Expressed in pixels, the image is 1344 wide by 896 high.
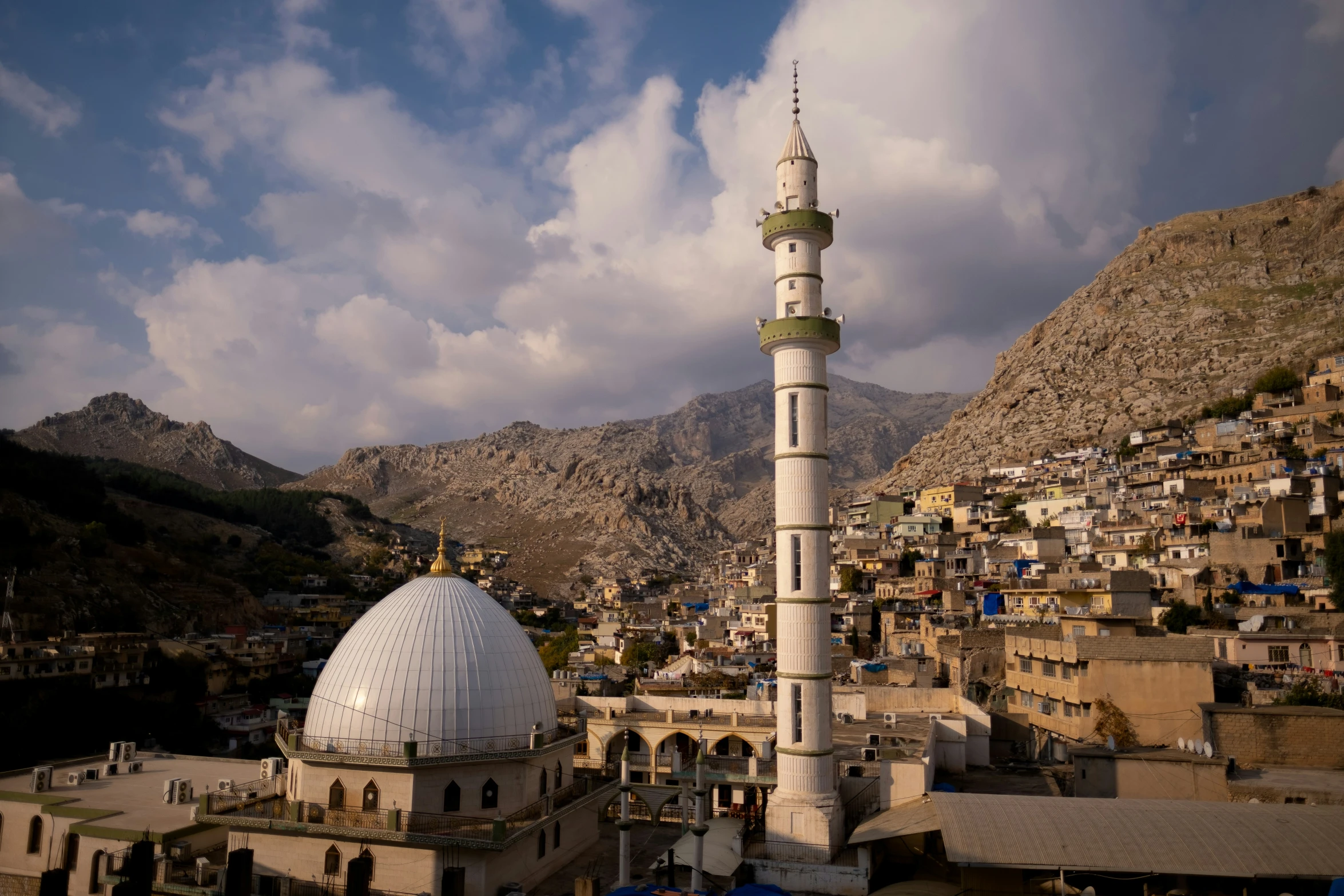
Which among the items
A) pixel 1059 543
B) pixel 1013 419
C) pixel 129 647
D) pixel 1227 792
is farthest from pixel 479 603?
pixel 1013 419

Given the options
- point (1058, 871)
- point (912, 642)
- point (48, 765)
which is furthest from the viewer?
point (912, 642)

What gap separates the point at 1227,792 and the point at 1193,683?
23.4 ft

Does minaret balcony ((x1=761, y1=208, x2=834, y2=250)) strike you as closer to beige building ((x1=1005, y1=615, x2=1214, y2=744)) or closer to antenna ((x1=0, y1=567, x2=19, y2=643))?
beige building ((x1=1005, y1=615, x2=1214, y2=744))

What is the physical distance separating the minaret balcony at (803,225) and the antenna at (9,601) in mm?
47213

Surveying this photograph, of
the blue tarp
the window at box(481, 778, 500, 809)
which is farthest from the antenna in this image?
the blue tarp

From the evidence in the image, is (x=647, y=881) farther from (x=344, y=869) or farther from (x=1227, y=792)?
(x=1227, y=792)

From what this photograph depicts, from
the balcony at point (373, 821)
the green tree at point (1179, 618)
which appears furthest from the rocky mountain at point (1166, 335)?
the balcony at point (373, 821)

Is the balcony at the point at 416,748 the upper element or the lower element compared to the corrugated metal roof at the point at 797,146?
lower

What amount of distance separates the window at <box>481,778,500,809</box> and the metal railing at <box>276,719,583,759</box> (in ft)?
2.38

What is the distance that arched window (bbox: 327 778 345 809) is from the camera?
711 inches

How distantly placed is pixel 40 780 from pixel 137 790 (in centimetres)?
209

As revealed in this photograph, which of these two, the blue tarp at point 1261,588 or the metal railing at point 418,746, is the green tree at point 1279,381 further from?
the metal railing at point 418,746

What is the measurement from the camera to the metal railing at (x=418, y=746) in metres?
17.8

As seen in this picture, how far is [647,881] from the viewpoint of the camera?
18.4 meters
